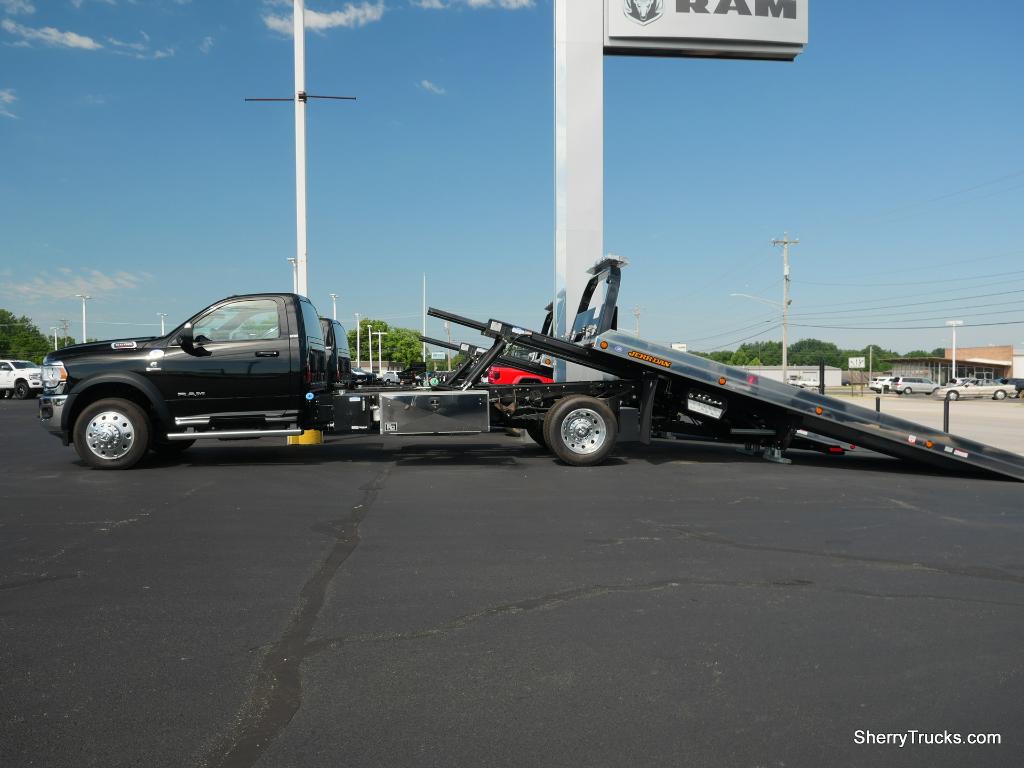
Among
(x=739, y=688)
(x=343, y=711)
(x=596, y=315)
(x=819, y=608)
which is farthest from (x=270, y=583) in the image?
(x=596, y=315)

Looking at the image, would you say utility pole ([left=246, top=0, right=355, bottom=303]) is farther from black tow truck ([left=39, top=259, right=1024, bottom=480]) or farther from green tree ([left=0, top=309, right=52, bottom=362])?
green tree ([left=0, top=309, right=52, bottom=362])

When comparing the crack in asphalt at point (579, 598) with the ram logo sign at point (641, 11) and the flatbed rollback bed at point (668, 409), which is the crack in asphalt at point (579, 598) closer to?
the flatbed rollback bed at point (668, 409)

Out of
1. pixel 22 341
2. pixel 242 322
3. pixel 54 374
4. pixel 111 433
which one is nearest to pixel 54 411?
pixel 54 374

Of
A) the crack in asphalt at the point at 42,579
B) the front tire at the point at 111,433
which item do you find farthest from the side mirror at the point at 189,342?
the crack in asphalt at the point at 42,579

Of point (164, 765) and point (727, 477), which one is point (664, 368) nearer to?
point (727, 477)

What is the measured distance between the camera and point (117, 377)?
380 inches

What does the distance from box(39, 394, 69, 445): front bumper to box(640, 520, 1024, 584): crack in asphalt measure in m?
7.58

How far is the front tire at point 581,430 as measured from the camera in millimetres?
10375

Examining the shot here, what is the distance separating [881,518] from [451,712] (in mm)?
5415

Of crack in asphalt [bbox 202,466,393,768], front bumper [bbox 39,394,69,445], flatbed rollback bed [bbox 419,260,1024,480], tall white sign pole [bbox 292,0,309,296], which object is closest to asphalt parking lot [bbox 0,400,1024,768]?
crack in asphalt [bbox 202,466,393,768]

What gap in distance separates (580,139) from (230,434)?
9.64m

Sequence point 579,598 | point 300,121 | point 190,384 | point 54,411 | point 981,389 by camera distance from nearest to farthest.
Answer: point 579,598, point 54,411, point 190,384, point 300,121, point 981,389

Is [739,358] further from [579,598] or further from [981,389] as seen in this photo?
[579,598]

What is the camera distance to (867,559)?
220 inches
